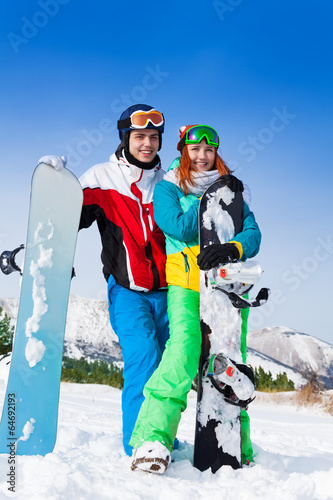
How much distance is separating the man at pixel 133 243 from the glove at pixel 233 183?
559 mm

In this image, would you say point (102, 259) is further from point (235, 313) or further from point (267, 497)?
point (267, 497)

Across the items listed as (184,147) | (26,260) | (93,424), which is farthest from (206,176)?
(93,424)

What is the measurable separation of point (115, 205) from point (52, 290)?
718mm

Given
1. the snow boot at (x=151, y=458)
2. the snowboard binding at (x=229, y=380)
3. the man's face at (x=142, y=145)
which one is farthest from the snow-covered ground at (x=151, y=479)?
the man's face at (x=142, y=145)

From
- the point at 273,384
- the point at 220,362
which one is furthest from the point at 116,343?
the point at 220,362

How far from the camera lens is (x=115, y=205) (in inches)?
124

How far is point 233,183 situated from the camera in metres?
3.03

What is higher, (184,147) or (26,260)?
(184,147)

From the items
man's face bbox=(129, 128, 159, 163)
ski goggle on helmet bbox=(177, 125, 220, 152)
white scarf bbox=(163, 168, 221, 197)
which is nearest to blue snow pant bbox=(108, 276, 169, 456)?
white scarf bbox=(163, 168, 221, 197)

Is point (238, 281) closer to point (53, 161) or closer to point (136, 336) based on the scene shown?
point (136, 336)

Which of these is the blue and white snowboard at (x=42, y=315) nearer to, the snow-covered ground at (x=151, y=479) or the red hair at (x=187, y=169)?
the snow-covered ground at (x=151, y=479)

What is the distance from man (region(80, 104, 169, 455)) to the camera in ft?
9.16

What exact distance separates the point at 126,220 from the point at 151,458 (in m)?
1.52

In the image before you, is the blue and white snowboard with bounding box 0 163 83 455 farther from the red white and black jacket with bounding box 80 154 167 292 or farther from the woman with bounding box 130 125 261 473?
the woman with bounding box 130 125 261 473
